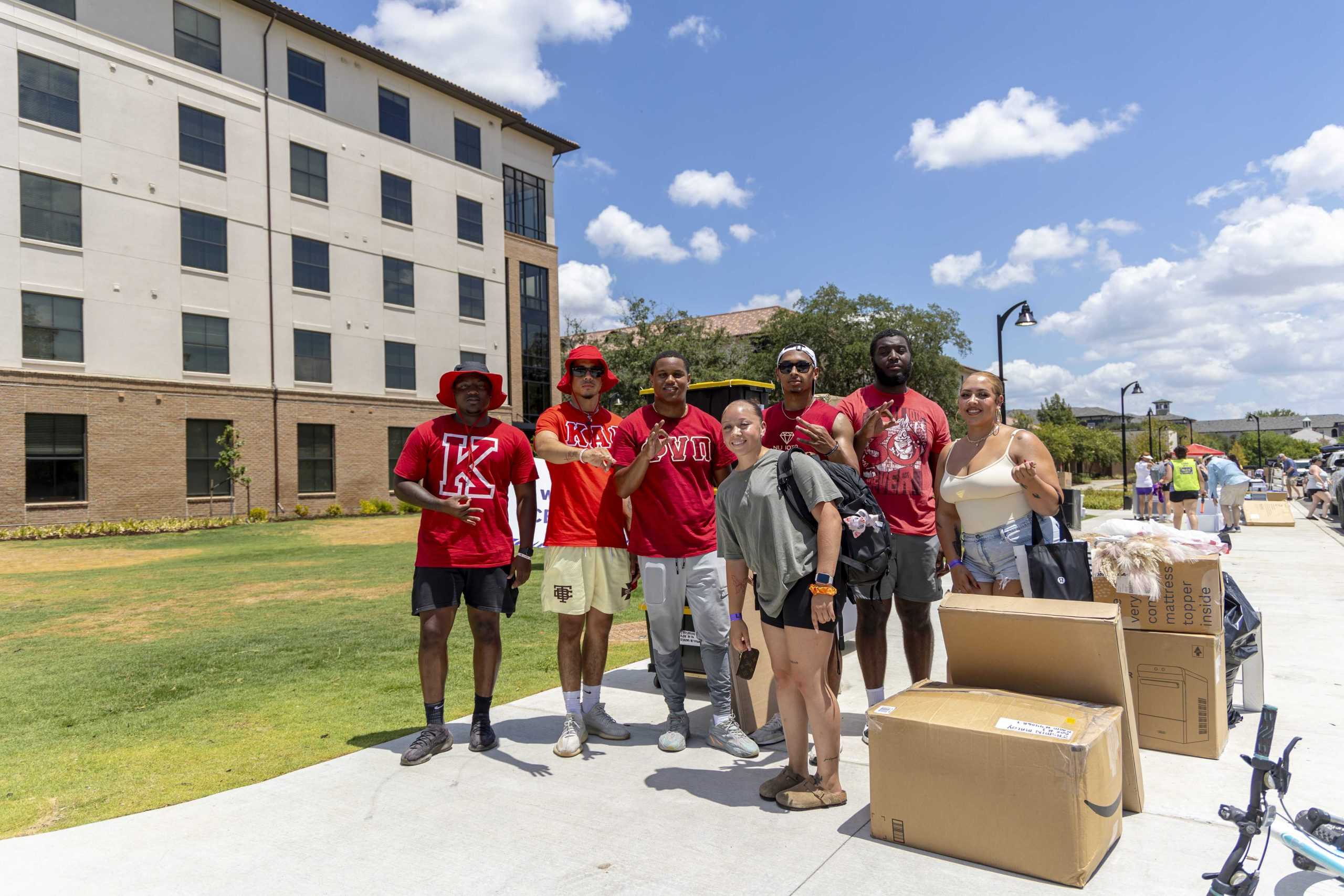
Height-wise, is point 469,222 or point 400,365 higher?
point 469,222

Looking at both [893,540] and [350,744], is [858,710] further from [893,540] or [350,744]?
[350,744]

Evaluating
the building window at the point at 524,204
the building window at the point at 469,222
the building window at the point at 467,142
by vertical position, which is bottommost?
the building window at the point at 469,222

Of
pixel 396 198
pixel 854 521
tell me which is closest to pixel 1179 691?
pixel 854 521

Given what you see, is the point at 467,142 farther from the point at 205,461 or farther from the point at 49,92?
the point at 205,461

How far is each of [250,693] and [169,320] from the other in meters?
24.0

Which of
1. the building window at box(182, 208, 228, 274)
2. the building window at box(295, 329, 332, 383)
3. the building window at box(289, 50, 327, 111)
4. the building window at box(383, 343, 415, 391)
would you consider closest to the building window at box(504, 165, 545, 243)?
the building window at box(383, 343, 415, 391)

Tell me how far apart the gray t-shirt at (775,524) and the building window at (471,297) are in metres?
32.6

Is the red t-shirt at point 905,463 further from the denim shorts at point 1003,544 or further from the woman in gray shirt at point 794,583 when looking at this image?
the woman in gray shirt at point 794,583

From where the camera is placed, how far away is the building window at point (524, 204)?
125 feet

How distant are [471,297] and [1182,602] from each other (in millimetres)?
33711

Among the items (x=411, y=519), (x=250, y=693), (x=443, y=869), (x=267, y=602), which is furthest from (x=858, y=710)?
(x=411, y=519)

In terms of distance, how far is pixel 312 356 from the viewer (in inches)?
1156

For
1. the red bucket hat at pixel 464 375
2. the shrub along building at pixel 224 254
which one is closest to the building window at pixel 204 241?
the shrub along building at pixel 224 254

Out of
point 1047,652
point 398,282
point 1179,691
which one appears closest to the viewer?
point 1047,652
